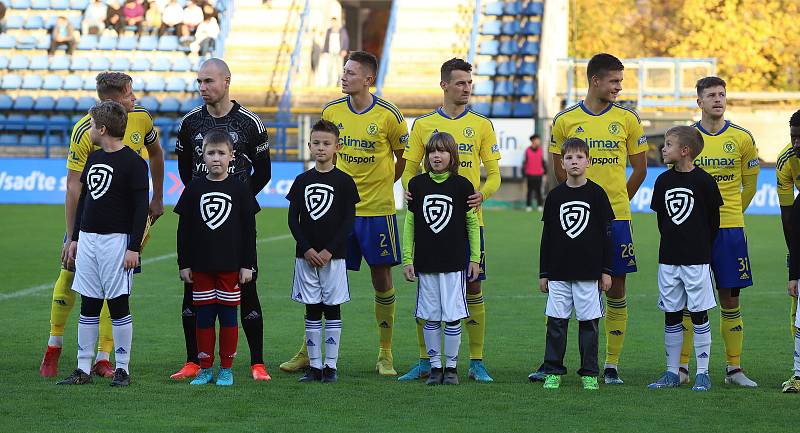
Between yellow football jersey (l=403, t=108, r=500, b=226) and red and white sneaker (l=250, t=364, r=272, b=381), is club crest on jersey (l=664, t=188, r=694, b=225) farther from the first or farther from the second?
red and white sneaker (l=250, t=364, r=272, b=381)

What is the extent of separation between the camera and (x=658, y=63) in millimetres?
27922

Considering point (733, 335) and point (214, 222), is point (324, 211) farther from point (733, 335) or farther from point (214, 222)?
point (733, 335)

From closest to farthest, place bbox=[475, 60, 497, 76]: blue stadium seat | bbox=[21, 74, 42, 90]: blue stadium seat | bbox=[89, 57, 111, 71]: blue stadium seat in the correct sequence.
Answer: bbox=[475, 60, 497, 76]: blue stadium seat → bbox=[21, 74, 42, 90]: blue stadium seat → bbox=[89, 57, 111, 71]: blue stadium seat

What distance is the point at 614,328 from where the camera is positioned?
8000 millimetres

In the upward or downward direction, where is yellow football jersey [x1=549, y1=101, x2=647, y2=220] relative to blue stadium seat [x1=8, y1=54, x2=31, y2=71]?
downward

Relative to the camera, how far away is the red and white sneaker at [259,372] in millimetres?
7823

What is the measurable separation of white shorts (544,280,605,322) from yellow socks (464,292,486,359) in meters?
0.55

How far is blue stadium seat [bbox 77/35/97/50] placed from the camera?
111 feet

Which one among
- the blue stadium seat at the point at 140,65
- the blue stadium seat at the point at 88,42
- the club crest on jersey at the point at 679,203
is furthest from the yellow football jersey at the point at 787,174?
the blue stadium seat at the point at 88,42

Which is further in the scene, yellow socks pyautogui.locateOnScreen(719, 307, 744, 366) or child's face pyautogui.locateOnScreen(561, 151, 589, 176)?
yellow socks pyautogui.locateOnScreen(719, 307, 744, 366)

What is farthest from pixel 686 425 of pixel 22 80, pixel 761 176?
pixel 22 80

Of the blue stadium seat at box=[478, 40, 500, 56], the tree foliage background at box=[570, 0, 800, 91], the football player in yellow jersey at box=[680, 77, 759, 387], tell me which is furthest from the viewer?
the tree foliage background at box=[570, 0, 800, 91]

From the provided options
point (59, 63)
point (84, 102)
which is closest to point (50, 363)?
point (84, 102)

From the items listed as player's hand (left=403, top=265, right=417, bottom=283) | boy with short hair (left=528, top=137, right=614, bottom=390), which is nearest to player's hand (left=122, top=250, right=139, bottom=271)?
player's hand (left=403, top=265, right=417, bottom=283)
